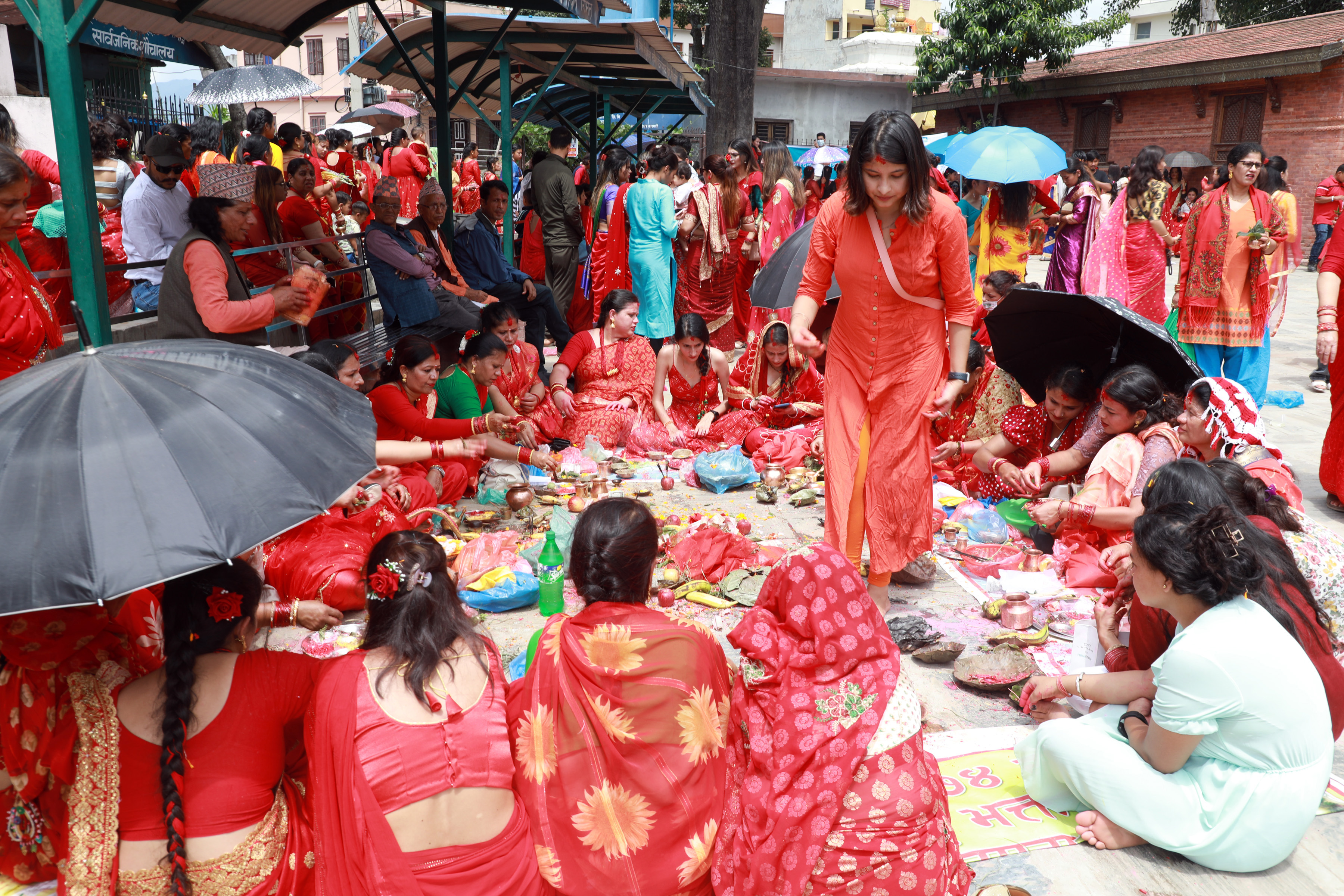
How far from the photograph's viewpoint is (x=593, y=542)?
221 cm

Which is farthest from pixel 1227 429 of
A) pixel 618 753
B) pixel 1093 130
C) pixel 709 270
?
pixel 1093 130

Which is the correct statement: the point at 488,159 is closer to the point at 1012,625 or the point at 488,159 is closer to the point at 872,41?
the point at 872,41

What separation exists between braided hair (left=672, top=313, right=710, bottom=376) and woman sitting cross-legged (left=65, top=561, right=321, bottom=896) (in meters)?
4.04

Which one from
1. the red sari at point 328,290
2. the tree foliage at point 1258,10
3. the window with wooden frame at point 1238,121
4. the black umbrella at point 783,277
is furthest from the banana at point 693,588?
the tree foliage at point 1258,10

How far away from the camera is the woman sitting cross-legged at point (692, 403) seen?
5.87m

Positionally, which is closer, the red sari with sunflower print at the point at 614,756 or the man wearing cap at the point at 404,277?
the red sari with sunflower print at the point at 614,756

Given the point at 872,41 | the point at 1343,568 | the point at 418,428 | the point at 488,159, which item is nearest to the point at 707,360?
the point at 418,428

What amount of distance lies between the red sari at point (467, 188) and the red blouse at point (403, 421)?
7.83 metres

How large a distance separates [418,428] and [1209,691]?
3.49 metres

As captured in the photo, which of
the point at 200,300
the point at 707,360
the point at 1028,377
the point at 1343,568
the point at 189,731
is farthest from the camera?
the point at 707,360

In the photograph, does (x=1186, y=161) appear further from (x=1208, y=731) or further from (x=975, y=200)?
(x=1208, y=731)

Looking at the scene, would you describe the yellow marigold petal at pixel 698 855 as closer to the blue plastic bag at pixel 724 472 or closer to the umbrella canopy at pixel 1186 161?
the blue plastic bag at pixel 724 472

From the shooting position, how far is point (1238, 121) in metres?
18.3

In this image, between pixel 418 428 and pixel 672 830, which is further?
pixel 418 428
